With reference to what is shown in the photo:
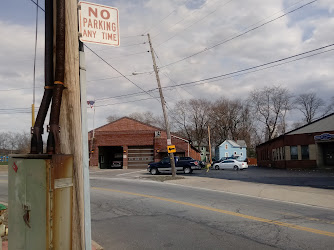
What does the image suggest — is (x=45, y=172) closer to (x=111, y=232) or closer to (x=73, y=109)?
(x=73, y=109)

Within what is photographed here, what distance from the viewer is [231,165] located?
4034 cm

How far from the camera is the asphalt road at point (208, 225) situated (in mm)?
5840

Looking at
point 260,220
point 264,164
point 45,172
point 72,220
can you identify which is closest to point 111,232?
point 260,220

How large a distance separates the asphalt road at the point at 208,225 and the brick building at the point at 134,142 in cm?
3109

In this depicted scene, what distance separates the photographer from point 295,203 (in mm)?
10930

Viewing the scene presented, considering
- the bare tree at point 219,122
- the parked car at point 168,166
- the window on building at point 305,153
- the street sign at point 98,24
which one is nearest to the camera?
the street sign at point 98,24

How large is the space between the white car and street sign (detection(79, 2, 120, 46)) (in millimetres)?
37581

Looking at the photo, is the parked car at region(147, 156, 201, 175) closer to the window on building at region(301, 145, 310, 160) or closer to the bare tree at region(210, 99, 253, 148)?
the window on building at region(301, 145, 310, 160)

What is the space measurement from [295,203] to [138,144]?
Answer: 32642 millimetres

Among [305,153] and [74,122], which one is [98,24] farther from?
[305,153]

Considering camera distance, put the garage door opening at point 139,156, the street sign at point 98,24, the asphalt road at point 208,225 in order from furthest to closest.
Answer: the garage door opening at point 139,156, the asphalt road at point 208,225, the street sign at point 98,24

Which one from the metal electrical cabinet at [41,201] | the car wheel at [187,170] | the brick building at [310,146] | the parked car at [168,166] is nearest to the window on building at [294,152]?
the brick building at [310,146]

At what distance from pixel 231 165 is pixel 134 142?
13830 mm

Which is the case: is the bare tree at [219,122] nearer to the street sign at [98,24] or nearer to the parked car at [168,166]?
the parked car at [168,166]
